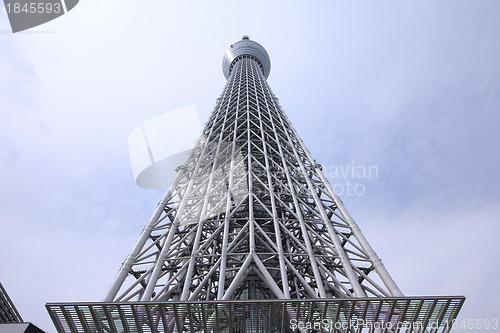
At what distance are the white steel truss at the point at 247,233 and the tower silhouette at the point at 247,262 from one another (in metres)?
0.08

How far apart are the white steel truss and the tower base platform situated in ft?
6.46

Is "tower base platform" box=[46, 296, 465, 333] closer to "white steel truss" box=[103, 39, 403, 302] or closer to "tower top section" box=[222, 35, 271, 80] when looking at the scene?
"white steel truss" box=[103, 39, 403, 302]

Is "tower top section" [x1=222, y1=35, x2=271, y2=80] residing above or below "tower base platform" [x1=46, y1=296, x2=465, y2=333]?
above

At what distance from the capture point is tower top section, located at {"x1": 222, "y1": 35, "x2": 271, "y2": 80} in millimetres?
70750

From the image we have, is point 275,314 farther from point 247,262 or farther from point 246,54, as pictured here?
point 246,54

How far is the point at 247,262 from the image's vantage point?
50.5 feet

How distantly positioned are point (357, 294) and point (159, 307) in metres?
8.48

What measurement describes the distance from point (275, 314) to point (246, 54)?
66700 millimetres

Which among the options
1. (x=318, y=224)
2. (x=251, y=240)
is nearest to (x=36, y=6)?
(x=251, y=240)

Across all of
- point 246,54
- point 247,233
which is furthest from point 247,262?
point 246,54

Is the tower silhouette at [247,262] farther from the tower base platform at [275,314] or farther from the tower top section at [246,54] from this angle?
the tower top section at [246,54]

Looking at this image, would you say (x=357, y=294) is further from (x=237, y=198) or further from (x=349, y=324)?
(x=237, y=198)

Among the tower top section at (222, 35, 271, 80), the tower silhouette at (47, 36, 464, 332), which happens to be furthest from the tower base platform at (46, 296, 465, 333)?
the tower top section at (222, 35, 271, 80)

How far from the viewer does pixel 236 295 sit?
1764 cm
